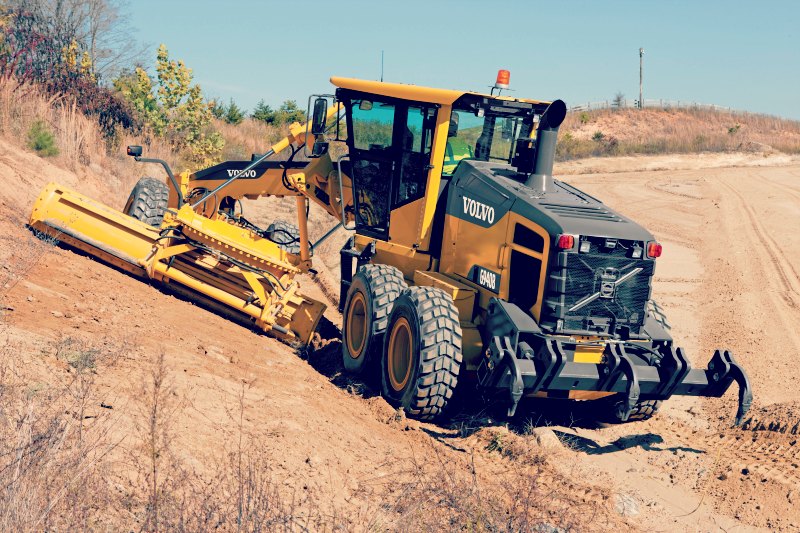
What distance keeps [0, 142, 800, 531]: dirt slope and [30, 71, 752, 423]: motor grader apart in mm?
379

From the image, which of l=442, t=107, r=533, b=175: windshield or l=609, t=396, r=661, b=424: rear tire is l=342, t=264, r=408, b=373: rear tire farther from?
l=609, t=396, r=661, b=424: rear tire

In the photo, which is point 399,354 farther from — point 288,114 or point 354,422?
point 288,114

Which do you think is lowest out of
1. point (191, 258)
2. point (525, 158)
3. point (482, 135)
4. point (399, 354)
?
point (399, 354)

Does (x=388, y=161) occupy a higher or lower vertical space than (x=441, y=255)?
higher

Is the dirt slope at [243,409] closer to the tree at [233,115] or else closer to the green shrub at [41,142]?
the green shrub at [41,142]

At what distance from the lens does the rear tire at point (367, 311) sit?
27.4ft

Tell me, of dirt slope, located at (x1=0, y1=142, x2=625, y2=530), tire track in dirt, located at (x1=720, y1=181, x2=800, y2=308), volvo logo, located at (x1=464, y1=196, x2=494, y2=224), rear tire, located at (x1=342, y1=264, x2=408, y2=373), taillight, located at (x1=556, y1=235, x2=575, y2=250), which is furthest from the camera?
tire track in dirt, located at (x1=720, y1=181, x2=800, y2=308)

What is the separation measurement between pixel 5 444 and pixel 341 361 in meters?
5.06

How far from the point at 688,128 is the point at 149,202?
53.2m

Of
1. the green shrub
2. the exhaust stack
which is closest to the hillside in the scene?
the exhaust stack

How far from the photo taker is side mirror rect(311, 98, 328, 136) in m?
9.16

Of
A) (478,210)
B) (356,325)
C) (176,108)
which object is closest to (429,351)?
(478,210)

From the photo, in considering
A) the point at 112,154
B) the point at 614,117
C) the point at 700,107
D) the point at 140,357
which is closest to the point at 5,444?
the point at 140,357

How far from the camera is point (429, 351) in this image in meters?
7.29
